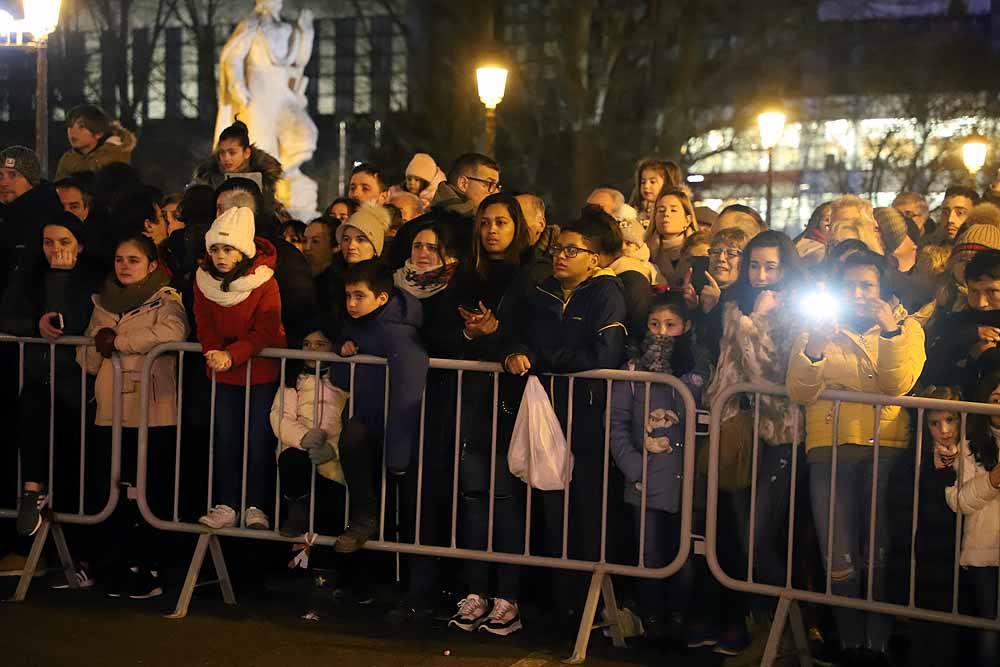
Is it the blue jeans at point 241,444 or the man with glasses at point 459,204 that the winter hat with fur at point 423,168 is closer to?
the man with glasses at point 459,204

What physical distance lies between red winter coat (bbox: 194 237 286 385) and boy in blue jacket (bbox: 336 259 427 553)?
44cm

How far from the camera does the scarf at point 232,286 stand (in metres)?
7.83

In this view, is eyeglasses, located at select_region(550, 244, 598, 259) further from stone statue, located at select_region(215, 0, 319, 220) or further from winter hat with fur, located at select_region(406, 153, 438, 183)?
stone statue, located at select_region(215, 0, 319, 220)

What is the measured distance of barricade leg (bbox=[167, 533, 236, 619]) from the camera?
7.68m

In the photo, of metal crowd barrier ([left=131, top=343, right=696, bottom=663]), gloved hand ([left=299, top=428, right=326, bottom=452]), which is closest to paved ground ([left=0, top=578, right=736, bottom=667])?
metal crowd barrier ([left=131, top=343, right=696, bottom=663])

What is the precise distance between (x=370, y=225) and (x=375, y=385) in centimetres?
122

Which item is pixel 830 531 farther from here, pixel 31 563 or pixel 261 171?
pixel 261 171

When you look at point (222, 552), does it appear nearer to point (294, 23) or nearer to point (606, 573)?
point (606, 573)

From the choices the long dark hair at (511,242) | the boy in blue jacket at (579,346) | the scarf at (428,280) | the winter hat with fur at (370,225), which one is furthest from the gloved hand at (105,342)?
the boy in blue jacket at (579,346)

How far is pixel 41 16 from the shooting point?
17.0 meters

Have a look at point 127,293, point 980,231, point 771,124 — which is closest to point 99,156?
point 127,293

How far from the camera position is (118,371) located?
26.2 feet

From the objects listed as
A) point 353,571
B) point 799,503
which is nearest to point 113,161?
point 353,571

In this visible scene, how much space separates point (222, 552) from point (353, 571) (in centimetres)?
72
